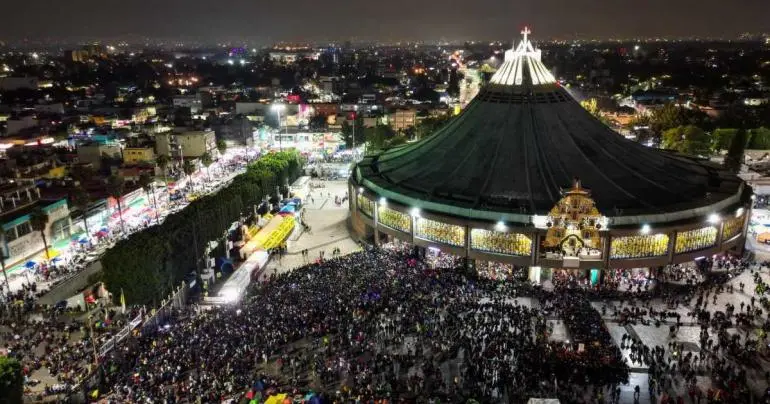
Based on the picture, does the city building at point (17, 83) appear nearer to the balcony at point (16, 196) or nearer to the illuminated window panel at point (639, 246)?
the balcony at point (16, 196)

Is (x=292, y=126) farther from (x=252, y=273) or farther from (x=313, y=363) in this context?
(x=313, y=363)

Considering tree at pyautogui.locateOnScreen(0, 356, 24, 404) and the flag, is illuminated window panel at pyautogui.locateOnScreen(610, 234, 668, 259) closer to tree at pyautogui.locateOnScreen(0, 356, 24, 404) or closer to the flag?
the flag

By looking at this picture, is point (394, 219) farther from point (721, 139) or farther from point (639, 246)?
point (721, 139)

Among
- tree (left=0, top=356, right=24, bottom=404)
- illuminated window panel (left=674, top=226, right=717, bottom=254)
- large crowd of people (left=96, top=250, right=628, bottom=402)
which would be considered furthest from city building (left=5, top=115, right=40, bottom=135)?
illuminated window panel (left=674, top=226, right=717, bottom=254)

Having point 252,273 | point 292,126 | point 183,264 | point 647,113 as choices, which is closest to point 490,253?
point 252,273

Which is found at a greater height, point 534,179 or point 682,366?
point 534,179
